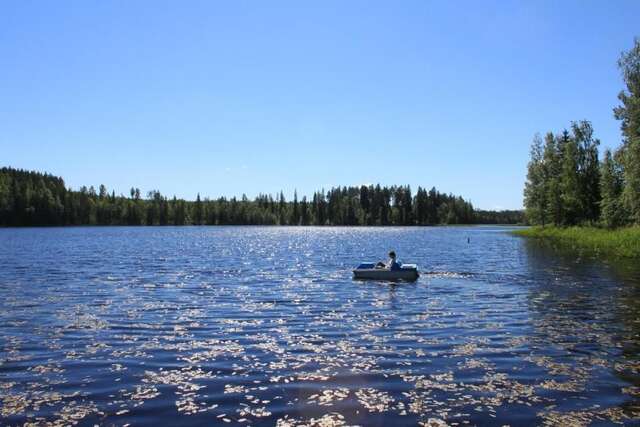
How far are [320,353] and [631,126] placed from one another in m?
56.6

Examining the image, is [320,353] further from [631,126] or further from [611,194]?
[611,194]

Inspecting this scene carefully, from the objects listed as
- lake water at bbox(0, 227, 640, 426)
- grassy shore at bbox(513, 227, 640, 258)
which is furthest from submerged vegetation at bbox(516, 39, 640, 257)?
lake water at bbox(0, 227, 640, 426)

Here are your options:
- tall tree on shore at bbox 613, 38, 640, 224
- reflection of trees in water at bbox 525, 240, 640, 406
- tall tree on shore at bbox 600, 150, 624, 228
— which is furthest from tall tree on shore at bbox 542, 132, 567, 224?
reflection of trees in water at bbox 525, 240, 640, 406

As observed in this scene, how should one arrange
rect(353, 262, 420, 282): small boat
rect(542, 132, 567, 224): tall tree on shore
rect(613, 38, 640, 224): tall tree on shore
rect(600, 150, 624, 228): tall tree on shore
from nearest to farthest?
rect(353, 262, 420, 282): small boat, rect(613, 38, 640, 224): tall tree on shore, rect(600, 150, 624, 228): tall tree on shore, rect(542, 132, 567, 224): tall tree on shore

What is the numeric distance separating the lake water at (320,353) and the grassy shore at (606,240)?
25320mm

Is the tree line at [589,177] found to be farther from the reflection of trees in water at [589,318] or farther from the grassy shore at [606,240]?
the reflection of trees in water at [589,318]

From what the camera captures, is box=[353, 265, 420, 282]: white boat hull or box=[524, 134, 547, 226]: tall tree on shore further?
box=[524, 134, 547, 226]: tall tree on shore

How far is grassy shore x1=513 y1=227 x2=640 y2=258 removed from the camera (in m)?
62.0

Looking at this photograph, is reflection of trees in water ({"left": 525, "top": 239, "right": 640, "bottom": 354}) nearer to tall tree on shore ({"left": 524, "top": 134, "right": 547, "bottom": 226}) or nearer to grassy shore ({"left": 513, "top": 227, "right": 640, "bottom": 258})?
grassy shore ({"left": 513, "top": 227, "right": 640, "bottom": 258})

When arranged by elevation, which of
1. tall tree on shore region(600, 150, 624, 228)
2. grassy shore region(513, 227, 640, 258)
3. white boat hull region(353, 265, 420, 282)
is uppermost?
tall tree on shore region(600, 150, 624, 228)

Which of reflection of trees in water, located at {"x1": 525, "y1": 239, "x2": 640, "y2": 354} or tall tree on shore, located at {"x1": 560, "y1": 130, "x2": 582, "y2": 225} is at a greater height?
tall tree on shore, located at {"x1": 560, "y1": 130, "x2": 582, "y2": 225}

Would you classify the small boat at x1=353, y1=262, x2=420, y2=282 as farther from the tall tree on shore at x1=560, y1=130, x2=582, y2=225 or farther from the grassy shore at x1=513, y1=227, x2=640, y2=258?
the tall tree on shore at x1=560, y1=130, x2=582, y2=225

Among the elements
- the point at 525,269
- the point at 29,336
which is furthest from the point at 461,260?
the point at 29,336

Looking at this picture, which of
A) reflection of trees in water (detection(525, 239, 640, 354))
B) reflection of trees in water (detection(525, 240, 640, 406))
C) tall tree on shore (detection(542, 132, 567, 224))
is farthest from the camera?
tall tree on shore (detection(542, 132, 567, 224))
